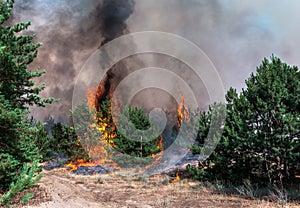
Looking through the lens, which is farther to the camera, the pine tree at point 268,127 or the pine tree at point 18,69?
the pine tree at point 268,127

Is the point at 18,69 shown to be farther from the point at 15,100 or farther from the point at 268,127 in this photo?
the point at 268,127

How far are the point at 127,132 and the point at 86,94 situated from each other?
15.8 metres

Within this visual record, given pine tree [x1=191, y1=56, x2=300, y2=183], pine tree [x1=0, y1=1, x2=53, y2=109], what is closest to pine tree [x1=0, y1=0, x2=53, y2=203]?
pine tree [x1=0, y1=1, x2=53, y2=109]

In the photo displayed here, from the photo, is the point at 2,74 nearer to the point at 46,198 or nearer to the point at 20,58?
the point at 20,58

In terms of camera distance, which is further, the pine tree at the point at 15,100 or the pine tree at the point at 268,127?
the pine tree at the point at 268,127

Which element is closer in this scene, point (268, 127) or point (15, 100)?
point (15, 100)

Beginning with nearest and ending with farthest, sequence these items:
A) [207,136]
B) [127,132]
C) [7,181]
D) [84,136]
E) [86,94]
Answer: [7,181] → [207,136] → [127,132] → [84,136] → [86,94]

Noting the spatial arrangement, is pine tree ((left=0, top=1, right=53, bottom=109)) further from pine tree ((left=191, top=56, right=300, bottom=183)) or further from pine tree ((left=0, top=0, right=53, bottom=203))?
pine tree ((left=191, top=56, right=300, bottom=183))

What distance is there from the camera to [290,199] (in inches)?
456

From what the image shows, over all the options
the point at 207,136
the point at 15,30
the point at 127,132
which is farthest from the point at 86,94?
the point at 15,30

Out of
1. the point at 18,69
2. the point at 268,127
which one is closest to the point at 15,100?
the point at 18,69

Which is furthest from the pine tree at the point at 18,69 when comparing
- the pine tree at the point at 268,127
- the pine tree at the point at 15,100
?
the pine tree at the point at 268,127

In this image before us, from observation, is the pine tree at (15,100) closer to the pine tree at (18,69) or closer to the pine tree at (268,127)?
the pine tree at (18,69)

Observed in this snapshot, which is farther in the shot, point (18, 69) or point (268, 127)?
point (268, 127)
